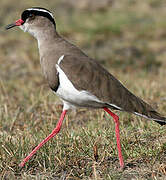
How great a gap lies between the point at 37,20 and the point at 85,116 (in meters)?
1.89

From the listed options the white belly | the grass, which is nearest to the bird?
the white belly

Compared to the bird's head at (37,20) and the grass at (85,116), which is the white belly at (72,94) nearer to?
the grass at (85,116)

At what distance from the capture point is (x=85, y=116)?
5.62 meters

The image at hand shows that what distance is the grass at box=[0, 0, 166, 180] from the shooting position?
3.58 metres

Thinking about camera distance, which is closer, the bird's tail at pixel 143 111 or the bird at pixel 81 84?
the bird at pixel 81 84

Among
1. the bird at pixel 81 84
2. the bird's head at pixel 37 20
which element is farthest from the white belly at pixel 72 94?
the bird's head at pixel 37 20

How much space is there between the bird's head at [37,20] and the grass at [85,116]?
1.07 metres

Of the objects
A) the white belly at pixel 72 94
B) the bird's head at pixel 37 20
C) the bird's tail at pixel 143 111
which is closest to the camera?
the white belly at pixel 72 94

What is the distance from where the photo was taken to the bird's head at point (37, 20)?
4.11 meters

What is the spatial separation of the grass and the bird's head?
1.07 metres

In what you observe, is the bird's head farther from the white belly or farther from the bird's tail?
the bird's tail

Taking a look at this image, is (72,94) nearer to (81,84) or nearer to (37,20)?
(81,84)

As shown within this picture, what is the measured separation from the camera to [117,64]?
906 centimetres

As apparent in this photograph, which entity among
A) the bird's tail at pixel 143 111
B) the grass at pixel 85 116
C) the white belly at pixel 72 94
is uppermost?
the white belly at pixel 72 94
